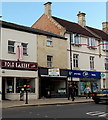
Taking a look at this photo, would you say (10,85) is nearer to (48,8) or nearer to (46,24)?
(46,24)

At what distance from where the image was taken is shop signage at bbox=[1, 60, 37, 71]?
23.3m

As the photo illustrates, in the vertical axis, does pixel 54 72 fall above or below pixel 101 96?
above

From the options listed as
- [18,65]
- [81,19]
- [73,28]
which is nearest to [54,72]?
[18,65]

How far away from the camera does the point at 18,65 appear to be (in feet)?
79.6

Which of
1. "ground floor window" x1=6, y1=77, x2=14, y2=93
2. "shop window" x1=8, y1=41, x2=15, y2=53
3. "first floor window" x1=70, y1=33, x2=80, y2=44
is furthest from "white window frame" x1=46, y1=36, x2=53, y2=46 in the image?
"ground floor window" x1=6, y1=77, x2=14, y2=93

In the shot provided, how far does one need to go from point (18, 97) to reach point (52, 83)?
6.24 meters

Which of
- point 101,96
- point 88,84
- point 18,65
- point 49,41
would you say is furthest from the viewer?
point 88,84

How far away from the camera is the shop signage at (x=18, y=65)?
23.3 meters

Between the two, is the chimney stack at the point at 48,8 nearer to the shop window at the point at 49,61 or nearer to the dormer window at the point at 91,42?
the dormer window at the point at 91,42

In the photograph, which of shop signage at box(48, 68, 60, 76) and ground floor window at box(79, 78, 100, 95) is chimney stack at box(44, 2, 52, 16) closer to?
shop signage at box(48, 68, 60, 76)

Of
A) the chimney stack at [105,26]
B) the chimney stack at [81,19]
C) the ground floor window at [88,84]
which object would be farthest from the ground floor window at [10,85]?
the chimney stack at [105,26]

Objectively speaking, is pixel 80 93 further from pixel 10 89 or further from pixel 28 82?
pixel 10 89

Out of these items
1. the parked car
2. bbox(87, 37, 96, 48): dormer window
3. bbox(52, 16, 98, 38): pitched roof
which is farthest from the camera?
bbox(87, 37, 96, 48): dormer window

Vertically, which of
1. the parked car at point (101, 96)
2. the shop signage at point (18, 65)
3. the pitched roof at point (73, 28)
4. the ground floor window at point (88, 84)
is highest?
the pitched roof at point (73, 28)
